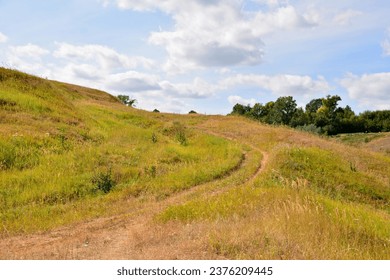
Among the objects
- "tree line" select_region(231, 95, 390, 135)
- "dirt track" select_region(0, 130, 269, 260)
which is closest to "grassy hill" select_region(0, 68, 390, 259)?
"dirt track" select_region(0, 130, 269, 260)

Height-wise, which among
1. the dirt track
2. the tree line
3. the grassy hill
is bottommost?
the dirt track

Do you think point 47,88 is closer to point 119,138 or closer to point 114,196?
point 119,138

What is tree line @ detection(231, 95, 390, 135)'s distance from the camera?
84.4 meters

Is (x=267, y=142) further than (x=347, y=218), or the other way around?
(x=267, y=142)

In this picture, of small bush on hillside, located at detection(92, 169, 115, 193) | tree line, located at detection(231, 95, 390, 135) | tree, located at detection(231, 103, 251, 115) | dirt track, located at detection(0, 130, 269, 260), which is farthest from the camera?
tree, located at detection(231, 103, 251, 115)

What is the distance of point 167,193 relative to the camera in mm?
14406

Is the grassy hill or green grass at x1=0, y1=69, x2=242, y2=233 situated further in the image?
green grass at x1=0, y1=69, x2=242, y2=233

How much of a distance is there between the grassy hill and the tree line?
186 ft

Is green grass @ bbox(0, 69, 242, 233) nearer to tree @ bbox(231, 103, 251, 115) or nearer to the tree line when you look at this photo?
the tree line

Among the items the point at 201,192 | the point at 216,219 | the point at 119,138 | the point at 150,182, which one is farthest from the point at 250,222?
the point at 119,138

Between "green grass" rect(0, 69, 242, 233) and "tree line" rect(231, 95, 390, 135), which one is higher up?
"tree line" rect(231, 95, 390, 135)

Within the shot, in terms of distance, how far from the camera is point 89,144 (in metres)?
20.0

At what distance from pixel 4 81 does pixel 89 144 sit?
11.9m

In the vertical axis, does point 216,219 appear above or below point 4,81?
below
